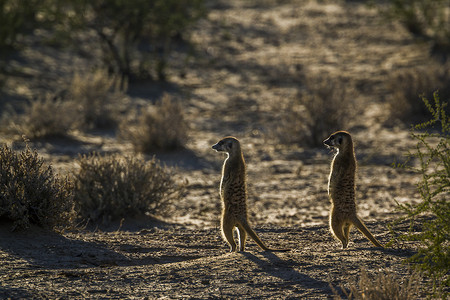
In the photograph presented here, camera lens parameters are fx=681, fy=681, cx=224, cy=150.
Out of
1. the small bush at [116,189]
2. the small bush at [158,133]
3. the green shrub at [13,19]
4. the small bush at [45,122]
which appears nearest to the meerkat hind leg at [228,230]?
the small bush at [116,189]

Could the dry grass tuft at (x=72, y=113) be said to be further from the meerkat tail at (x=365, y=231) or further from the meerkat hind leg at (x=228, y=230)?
the meerkat tail at (x=365, y=231)

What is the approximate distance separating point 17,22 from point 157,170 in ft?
30.2

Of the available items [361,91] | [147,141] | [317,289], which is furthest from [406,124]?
[317,289]

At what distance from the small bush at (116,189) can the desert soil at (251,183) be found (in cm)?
25

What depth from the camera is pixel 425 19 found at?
70.1 feet

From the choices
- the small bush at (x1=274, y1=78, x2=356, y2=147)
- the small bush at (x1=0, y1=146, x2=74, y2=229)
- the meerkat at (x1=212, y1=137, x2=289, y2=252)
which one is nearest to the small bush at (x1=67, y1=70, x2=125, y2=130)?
the small bush at (x1=274, y1=78, x2=356, y2=147)

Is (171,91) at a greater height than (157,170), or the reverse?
(171,91)

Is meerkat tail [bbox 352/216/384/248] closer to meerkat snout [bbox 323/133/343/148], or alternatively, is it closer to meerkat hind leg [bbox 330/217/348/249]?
meerkat hind leg [bbox 330/217/348/249]

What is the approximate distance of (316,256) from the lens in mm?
5840

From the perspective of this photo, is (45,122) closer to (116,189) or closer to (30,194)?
(116,189)

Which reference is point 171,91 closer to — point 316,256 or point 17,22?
point 17,22

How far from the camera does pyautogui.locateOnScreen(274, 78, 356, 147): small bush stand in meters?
12.9

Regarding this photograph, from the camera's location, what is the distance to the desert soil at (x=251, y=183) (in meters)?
5.31

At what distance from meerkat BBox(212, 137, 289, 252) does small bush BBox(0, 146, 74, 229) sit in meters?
1.65
